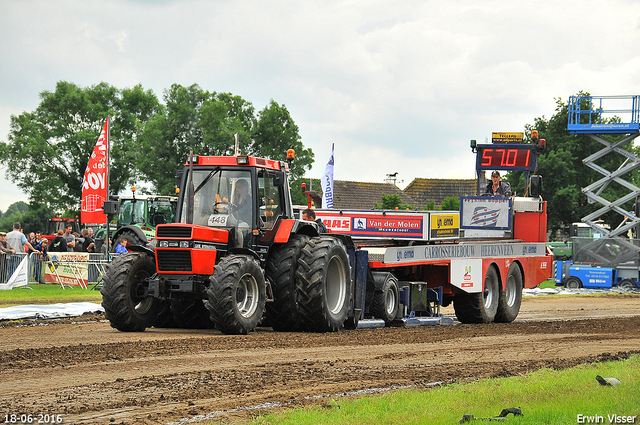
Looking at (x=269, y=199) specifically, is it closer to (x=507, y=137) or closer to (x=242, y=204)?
(x=242, y=204)

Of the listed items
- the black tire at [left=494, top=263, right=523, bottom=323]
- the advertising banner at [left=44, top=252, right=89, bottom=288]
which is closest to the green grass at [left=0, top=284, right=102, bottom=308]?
the advertising banner at [left=44, top=252, right=89, bottom=288]

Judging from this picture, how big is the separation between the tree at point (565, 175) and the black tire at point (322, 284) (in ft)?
137

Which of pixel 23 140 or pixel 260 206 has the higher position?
pixel 23 140

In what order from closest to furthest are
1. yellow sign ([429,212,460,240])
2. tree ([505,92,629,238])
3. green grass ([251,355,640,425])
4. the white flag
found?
green grass ([251,355,640,425]), yellow sign ([429,212,460,240]), the white flag, tree ([505,92,629,238])

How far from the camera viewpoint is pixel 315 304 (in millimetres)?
12172

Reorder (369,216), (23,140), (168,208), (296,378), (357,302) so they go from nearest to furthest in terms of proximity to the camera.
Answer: (296,378) → (357,302) → (369,216) → (168,208) → (23,140)

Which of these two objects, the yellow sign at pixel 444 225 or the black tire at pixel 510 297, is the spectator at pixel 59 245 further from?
the black tire at pixel 510 297

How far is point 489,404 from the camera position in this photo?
688 cm

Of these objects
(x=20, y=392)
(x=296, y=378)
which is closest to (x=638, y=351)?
(x=296, y=378)

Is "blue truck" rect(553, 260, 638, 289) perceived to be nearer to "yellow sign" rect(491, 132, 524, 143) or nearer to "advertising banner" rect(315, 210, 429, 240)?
"yellow sign" rect(491, 132, 524, 143)

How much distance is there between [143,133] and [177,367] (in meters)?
39.3

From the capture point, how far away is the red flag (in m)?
24.4

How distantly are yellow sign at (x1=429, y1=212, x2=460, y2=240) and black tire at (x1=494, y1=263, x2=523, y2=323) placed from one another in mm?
1559

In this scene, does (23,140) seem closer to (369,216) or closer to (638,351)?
(369,216)
